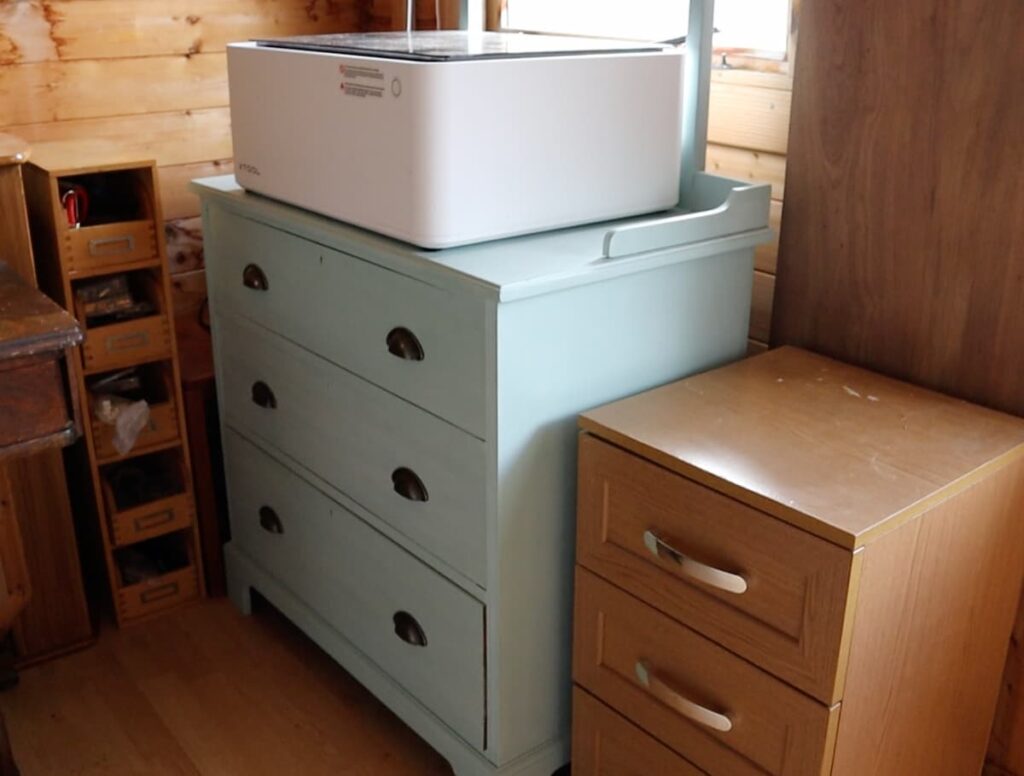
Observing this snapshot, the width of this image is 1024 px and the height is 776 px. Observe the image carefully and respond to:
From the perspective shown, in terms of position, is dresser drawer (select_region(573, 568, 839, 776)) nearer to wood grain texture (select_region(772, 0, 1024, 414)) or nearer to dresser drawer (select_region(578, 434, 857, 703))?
dresser drawer (select_region(578, 434, 857, 703))

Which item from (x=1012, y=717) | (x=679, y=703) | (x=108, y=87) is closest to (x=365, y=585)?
(x=679, y=703)

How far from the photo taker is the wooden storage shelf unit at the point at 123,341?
72.4 inches

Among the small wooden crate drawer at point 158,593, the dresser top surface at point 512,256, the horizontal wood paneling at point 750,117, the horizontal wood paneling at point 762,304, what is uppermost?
the horizontal wood paneling at point 750,117

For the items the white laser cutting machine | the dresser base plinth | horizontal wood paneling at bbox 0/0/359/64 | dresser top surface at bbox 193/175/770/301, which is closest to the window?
the white laser cutting machine

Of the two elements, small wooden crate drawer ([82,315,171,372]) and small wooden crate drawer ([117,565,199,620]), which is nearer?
small wooden crate drawer ([82,315,171,372])

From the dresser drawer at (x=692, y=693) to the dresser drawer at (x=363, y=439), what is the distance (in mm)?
184

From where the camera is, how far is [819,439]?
1302 millimetres

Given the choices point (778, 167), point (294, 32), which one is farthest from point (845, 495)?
point (294, 32)

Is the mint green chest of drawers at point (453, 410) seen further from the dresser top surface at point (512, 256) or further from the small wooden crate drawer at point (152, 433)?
the small wooden crate drawer at point (152, 433)

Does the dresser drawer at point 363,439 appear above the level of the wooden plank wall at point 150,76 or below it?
below

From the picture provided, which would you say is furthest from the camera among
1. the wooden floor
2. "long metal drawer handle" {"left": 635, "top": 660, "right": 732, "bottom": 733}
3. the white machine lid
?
the wooden floor

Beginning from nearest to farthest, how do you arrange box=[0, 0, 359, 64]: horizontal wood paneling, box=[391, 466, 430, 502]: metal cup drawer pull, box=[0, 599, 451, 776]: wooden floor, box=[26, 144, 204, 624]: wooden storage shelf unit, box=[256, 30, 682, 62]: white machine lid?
box=[256, 30, 682, 62]: white machine lid
box=[391, 466, 430, 502]: metal cup drawer pull
box=[0, 599, 451, 776]: wooden floor
box=[26, 144, 204, 624]: wooden storage shelf unit
box=[0, 0, 359, 64]: horizontal wood paneling

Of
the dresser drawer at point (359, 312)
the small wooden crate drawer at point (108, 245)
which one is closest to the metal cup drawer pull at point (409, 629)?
the dresser drawer at point (359, 312)

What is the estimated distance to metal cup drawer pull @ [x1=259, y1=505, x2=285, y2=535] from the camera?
1931 mm
